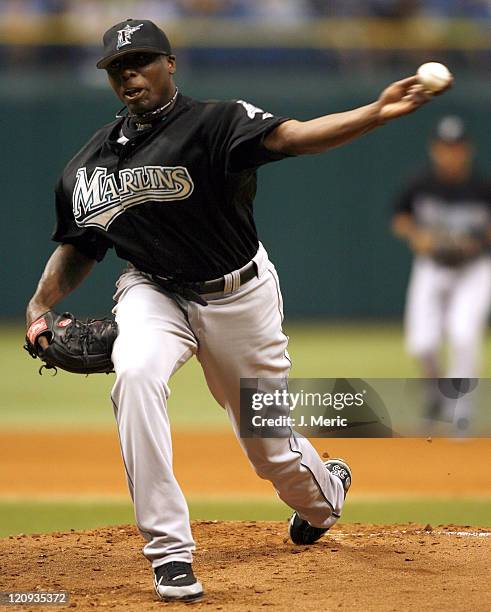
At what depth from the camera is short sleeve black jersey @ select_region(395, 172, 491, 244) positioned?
9148 millimetres

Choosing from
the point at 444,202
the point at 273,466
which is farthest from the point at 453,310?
the point at 273,466

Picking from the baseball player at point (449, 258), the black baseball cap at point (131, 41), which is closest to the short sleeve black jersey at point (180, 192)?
the black baseball cap at point (131, 41)

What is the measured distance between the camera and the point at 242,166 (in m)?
3.92

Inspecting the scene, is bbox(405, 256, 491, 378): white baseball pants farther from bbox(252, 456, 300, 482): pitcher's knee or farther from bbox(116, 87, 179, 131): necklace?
bbox(116, 87, 179, 131): necklace

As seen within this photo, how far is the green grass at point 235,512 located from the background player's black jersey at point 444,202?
3.28 metres

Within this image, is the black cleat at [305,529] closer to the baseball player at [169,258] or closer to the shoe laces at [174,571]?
the baseball player at [169,258]

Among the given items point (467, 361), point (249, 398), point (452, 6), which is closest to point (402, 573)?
point (249, 398)

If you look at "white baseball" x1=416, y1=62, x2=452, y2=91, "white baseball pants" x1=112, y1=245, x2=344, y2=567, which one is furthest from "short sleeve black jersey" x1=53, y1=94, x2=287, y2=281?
"white baseball" x1=416, y1=62, x2=452, y2=91

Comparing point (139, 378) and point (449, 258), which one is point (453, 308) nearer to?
point (449, 258)

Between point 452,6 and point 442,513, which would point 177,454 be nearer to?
point 442,513

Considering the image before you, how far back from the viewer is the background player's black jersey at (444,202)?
30.0ft

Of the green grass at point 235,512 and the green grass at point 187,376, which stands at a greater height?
the green grass at point 235,512

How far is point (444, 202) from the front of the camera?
921 centimetres

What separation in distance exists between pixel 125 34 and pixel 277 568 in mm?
2069
